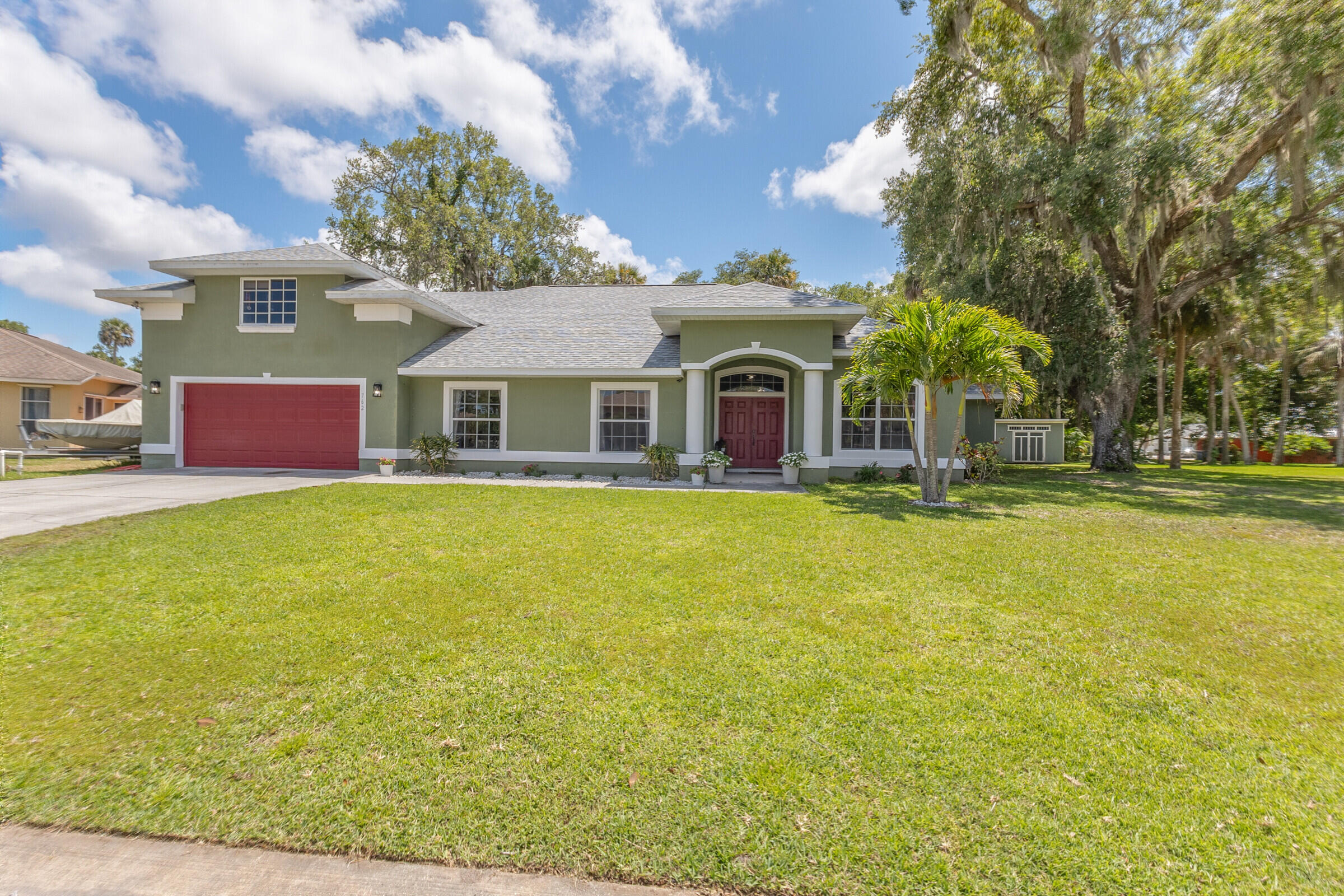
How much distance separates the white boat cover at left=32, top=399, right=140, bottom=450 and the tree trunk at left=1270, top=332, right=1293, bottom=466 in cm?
3535

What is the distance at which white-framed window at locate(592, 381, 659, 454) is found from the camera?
1294 cm

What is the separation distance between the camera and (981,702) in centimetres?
297

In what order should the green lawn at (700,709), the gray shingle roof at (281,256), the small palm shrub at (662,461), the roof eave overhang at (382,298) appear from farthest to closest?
the gray shingle roof at (281,256)
the roof eave overhang at (382,298)
the small palm shrub at (662,461)
the green lawn at (700,709)

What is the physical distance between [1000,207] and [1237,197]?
251 inches

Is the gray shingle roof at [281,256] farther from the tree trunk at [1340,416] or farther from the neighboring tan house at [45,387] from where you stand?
the tree trunk at [1340,416]

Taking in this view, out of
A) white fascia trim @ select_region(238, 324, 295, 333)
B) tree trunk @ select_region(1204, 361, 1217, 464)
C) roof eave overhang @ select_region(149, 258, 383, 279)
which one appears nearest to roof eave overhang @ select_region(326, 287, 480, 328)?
roof eave overhang @ select_region(149, 258, 383, 279)

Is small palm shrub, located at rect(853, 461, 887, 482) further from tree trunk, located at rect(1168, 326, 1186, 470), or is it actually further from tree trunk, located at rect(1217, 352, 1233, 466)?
tree trunk, located at rect(1217, 352, 1233, 466)

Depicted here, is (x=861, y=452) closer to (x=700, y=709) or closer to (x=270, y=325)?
(x=700, y=709)

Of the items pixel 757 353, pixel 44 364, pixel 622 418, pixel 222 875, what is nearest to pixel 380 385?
pixel 622 418

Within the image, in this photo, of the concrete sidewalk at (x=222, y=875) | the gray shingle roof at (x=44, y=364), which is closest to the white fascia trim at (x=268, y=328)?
the gray shingle roof at (x=44, y=364)

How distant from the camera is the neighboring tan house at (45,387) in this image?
17.9m

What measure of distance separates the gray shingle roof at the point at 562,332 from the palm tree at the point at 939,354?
A: 185 inches

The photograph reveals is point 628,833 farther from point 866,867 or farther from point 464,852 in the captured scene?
point 866,867

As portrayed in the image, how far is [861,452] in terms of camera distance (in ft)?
41.9
